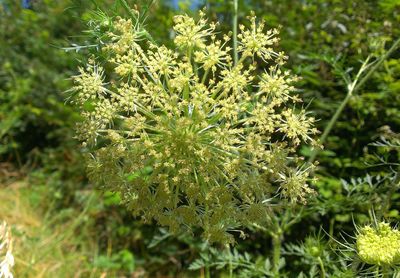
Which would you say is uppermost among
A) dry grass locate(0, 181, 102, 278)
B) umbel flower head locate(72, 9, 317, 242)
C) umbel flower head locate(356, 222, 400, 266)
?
umbel flower head locate(72, 9, 317, 242)

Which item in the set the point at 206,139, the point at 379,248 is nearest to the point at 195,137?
the point at 206,139

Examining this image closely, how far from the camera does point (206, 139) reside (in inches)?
71.4

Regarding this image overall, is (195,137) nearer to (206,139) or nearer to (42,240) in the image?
(206,139)

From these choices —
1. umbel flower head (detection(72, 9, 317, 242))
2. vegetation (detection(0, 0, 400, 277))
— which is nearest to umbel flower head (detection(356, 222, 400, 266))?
vegetation (detection(0, 0, 400, 277))

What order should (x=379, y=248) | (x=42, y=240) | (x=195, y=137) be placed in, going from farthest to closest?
(x=42, y=240), (x=195, y=137), (x=379, y=248)

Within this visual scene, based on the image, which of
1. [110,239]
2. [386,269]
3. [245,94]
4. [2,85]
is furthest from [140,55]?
[2,85]

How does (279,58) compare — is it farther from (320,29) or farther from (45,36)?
(45,36)

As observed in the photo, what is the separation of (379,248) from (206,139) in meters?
0.67

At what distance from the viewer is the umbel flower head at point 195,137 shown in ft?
5.57

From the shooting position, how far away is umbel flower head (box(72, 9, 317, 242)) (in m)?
1.70

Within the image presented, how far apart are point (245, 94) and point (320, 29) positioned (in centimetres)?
242

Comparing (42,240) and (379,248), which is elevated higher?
(379,248)

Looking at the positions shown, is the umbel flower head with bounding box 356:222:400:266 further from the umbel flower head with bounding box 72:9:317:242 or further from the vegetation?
the umbel flower head with bounding box 72:9:317:242

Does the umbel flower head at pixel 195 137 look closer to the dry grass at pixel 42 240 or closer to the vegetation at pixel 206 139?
the vegetation at pixel 206 139
